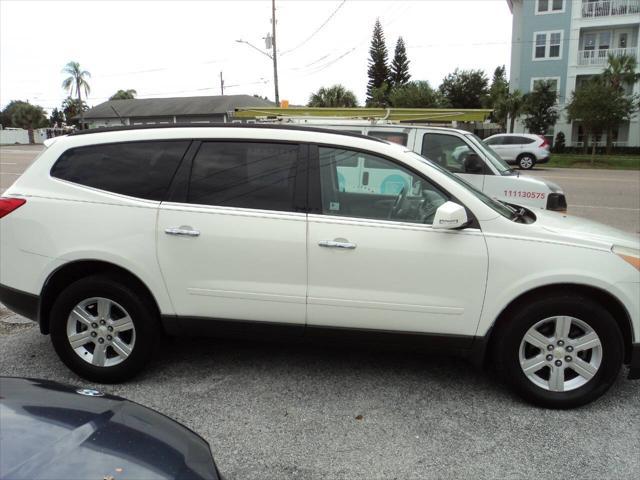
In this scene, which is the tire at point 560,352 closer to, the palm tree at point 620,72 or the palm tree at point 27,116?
the palm tree at point 620,72

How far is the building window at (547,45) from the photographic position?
3744cm

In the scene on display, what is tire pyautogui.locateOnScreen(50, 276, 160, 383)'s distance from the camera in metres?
3.56

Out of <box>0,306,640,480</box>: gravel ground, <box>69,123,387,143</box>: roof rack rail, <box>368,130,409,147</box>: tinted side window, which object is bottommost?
<box>0,306,640,480</box>: gravel ground

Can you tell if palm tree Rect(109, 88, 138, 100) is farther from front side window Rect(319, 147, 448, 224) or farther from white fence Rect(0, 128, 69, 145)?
front side window Rect(319, 147, 448, 224)

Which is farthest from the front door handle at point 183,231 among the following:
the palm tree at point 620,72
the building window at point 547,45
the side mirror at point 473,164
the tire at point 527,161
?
the building window at point 547,45

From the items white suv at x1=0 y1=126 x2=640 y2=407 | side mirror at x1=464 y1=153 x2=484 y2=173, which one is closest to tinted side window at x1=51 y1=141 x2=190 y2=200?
white suv at x1=0 y1=126 x2=640 y2=407

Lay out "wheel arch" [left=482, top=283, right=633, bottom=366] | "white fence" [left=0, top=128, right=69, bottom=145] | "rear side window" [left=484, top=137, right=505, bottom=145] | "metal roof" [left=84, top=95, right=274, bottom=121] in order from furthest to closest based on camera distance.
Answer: "white fence" [left=0, top=128, right=69, bottom=145]
"metal roof" [left=84, top=95, right=274, bottom=121]
"rear side window" [left=484, top=137, right=505, bottom=145]
"wheel arch" [left=482, top=283, right=633, bottom=366]

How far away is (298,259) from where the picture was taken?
11.1 ft

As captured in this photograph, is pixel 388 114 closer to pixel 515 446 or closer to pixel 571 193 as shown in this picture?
pixel 515 446

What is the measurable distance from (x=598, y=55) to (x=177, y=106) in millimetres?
43012

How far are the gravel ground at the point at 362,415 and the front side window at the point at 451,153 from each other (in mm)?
3935

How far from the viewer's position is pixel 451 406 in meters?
3.41

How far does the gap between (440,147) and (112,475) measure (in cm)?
651

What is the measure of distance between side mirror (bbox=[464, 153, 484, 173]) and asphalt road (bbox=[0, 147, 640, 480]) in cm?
400
